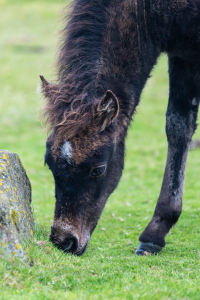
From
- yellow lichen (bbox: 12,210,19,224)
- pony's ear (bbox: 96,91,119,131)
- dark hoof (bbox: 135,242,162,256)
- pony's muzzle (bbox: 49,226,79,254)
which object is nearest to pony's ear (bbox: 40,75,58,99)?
pony's ear (bbox: 96,91,119,131)

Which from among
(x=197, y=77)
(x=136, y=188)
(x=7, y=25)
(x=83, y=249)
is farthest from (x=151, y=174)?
(x=7, y=25)

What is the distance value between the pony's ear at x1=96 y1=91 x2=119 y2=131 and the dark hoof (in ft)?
5.86

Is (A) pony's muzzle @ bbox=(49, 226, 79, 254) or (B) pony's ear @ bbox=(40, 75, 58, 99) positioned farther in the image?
(B) pony's ear @ bbox=(40, 75, 58, 99)

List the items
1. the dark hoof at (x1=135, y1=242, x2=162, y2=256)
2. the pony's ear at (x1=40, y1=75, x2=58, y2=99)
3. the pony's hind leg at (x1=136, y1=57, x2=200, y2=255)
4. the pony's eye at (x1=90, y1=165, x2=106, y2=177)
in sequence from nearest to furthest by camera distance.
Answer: the pony's eye at (x1=90, y1=165, x2=106, y2=177) → the pony's ear at (x1=40, y1=75, x2=58, y2=99) → the dark hoof at (x1=135, y1=242, x2=162, y2=256) → the pony's hind leg at (x1=136, y1=57, x2=200, y2=255)

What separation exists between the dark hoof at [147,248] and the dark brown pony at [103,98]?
14mm

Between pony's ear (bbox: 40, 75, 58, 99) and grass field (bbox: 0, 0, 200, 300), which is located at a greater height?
pony's ear (bbox: 40, 75, 58, 99)

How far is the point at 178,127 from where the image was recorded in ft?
19.0

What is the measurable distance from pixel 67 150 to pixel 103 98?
0.74m

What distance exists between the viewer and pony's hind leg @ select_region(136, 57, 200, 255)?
548cm

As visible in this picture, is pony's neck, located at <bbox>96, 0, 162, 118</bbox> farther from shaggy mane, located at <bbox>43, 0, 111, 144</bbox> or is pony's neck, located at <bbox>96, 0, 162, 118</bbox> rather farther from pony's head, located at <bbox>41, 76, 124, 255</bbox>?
pony's head, located at <bbox>41, 76, 124, 255</bbox>

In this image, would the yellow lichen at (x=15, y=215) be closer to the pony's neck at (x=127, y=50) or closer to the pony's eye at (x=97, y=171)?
the pony's eye at (x=97, y=171)

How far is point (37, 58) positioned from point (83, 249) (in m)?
23.7

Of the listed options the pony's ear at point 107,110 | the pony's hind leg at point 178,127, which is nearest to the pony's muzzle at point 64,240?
the pony's ear at point 107,110

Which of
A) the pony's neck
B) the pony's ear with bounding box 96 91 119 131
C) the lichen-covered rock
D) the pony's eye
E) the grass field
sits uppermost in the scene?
the pony's neck
